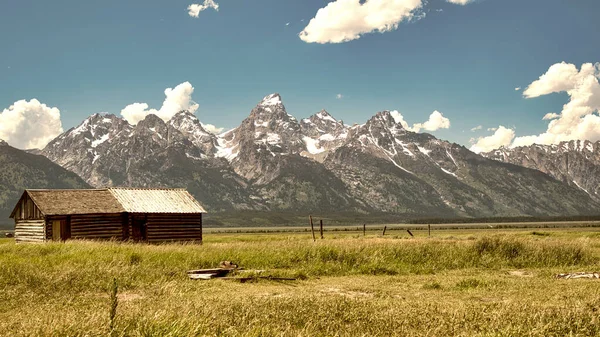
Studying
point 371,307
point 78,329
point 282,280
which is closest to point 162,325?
point 78,329

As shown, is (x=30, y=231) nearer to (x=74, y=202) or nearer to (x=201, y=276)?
(x=74, y=202)

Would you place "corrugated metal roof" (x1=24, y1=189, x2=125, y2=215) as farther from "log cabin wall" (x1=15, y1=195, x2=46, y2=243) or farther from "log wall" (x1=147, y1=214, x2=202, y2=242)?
"log wall" (x1=147, y1=214, x2=202, y2=242)

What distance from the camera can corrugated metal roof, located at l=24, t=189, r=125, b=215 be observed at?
4778 centimetres

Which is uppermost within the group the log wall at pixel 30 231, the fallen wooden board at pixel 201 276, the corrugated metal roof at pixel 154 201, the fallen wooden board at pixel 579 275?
the corrugated metal roof at pixel 154 201

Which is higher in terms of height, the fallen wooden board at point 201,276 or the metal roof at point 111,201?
the metal roof at point 111,201

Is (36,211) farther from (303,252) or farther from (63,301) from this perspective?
(63,301)

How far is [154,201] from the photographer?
53.0 meters

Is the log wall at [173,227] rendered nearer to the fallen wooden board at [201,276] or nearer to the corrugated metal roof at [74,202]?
the corrugated metal roof at [74,202]

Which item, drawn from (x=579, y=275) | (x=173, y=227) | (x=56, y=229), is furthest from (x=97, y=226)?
(x=579, y=275)

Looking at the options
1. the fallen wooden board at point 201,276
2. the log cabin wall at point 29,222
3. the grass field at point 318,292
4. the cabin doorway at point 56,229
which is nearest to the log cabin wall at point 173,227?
the cabin doorway at point 56,229

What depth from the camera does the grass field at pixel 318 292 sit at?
966 cm

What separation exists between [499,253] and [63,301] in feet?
79.0

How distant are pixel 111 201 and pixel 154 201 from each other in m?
4.23

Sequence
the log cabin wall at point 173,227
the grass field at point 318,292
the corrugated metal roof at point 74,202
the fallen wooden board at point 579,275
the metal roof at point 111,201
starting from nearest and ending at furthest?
the grass field at point 318,292 → the fallen wooden board at point 579,275 → the corrugated metal roof at point 74,202 → the metal roof at point 111,201 → the log cabin wall at point 173,227
